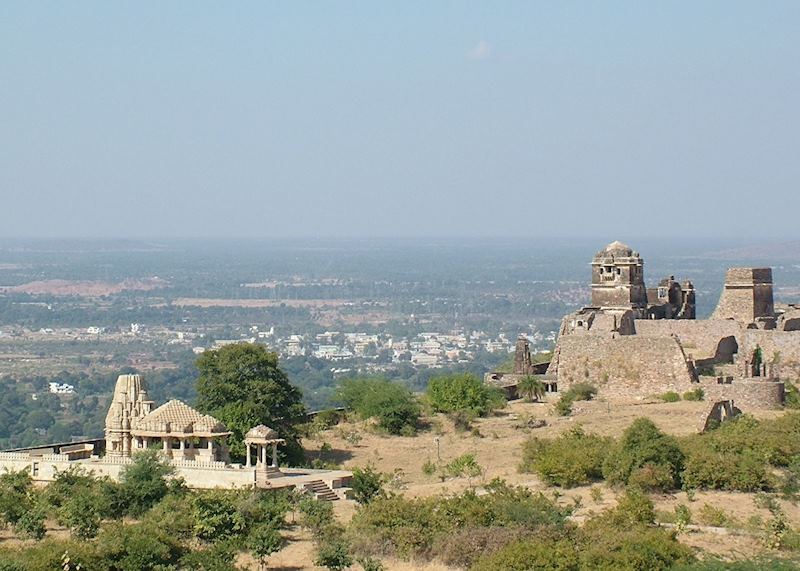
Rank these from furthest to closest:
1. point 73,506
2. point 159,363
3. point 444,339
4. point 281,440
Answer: point 444,339 → point 159,363 → point 281,440 → point 73,506

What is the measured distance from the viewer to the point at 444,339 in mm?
174750

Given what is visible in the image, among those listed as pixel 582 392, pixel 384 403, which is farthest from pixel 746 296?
pixel 384 403

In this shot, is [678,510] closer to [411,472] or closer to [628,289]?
[411,472]

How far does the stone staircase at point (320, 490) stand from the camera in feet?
107

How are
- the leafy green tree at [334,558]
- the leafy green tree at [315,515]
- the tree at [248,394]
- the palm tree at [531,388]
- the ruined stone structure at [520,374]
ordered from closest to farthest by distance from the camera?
1. the leafy green tree at [334,558]
2. the leafy green tree at [315,515]
3. the tree at [248,394]
4. the palm tree at [531,388]
5. the ruined stone structure at [520,374]

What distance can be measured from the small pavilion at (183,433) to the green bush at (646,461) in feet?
23.8

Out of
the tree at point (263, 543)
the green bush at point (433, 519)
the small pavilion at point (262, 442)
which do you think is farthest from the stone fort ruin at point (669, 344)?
the tree at point (263, 543)

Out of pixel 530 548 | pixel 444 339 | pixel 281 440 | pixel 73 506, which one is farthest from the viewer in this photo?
pixel 444 339

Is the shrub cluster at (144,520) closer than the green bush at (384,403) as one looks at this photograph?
Yes

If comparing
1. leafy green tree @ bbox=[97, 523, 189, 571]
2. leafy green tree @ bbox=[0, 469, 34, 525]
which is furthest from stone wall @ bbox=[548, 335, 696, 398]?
leafy green tree @ bbox=[97, 523, 189, 571]

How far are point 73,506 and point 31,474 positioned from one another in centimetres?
379

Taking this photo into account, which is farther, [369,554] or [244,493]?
A: [244,493]

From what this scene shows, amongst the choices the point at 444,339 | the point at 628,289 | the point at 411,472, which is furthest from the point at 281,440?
the point at 444,339

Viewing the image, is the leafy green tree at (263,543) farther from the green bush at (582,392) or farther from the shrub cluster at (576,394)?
the green bush at (582,392)
